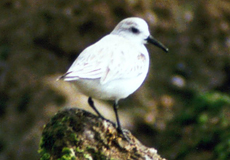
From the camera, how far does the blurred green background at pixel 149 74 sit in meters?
11.5

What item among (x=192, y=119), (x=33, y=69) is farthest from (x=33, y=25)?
(x=192, y=119)

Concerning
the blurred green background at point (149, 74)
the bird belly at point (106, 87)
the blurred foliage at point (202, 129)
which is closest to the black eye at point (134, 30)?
the bird belly at point (106, 87)

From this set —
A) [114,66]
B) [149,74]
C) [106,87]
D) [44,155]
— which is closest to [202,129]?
[149,74]

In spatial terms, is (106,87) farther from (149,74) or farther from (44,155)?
(149,74)

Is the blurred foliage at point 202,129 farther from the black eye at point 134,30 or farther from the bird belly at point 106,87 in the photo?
the bird belly at point 106,87

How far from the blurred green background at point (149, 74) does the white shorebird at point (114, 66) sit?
4.40 m

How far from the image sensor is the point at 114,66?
6281 millimetres

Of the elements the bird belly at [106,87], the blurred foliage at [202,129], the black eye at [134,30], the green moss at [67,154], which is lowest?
the green moss at [67,154]

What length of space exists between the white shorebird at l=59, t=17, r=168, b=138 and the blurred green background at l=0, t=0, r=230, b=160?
4399 millimetres

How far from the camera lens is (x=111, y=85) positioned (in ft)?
20.3

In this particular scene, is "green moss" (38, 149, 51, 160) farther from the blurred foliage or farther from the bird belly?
the blurred foliage

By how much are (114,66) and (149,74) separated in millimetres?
6479

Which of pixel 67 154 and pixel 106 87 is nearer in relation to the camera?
pixel 67 154

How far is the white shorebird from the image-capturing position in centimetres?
598
